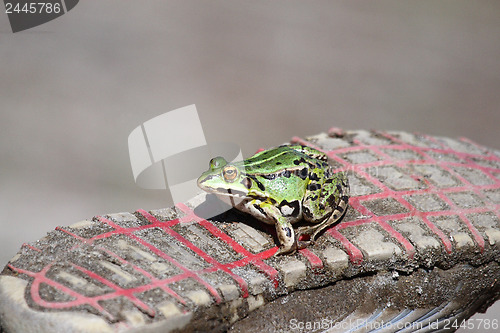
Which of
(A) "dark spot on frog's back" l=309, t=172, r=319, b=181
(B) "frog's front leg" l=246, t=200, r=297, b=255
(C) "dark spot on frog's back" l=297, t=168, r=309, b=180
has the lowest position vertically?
(B) "frog's front leg" l=246, t=200, r=297, b=255

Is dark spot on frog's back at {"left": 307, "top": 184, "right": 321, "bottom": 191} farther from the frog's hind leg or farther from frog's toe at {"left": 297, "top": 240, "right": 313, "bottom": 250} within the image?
frog's toe at {"left": 297, "top": 240, "right": 313, "bottom": 250}

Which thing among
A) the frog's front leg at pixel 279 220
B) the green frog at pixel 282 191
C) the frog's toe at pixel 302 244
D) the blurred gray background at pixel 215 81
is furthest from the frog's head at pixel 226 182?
the blurred gray background at pixel 215 81

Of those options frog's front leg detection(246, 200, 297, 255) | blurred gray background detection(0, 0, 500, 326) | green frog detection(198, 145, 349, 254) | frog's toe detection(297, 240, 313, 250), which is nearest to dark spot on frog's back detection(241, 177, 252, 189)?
green frog detection(198, 145, 349, 254)

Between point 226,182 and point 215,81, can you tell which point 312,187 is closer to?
point 226,182

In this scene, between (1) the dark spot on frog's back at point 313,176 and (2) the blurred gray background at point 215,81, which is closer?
(1) the dark spot on frog's back at point 313,176

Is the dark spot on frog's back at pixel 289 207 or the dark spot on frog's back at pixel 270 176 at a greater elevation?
the dark spot on frog's back at pixel 270 176

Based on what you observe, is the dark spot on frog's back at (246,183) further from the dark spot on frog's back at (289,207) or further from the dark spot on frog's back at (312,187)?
the dark spot on frog's back at (312,187)

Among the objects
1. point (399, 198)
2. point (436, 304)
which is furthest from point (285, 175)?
point (436, 304)
